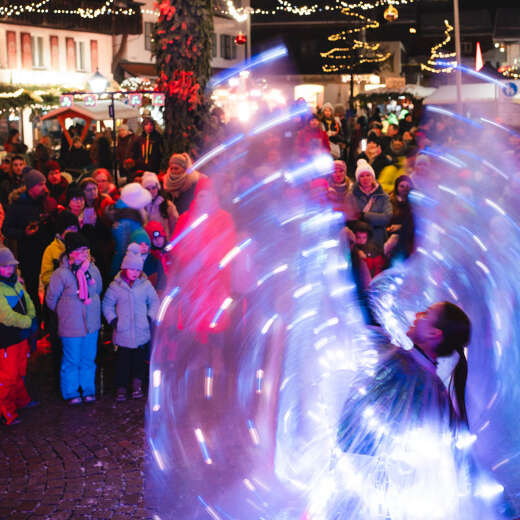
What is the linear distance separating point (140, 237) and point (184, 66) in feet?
15.5

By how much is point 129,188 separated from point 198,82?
13.8 feet

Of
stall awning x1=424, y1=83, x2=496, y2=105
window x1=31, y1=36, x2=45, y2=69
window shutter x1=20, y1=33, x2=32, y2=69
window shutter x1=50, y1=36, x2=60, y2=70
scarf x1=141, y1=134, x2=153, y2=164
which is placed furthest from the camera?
window shutter x1=50, y1=36, x2=60, y2=70

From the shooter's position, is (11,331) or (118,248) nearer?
(11,331)

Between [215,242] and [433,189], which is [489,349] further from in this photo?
[433,189]

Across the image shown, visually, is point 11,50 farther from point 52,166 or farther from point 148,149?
point 52,166

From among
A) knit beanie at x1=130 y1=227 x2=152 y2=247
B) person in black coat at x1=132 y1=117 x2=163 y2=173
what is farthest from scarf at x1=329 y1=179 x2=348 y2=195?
person in black coat at x1=132 y1=117 x2=163 y2=173

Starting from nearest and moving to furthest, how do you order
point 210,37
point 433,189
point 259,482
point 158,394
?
point 259,482, point 158,394, point 433,189, point 210,37

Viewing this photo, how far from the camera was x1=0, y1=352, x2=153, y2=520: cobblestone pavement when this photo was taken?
595cm

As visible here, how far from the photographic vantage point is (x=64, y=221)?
29.8 ft

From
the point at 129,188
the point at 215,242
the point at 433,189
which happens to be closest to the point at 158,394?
the point at 215,242

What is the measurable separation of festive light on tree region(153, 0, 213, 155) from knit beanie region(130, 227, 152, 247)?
4517 millimetres

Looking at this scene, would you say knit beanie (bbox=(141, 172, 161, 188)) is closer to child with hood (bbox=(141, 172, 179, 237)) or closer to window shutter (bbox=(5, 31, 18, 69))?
child with hood (bbox=(141, 172, 179, 237))

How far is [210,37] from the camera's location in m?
13.1

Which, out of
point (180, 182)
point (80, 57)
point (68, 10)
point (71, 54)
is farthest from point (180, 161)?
point (80, 57)
